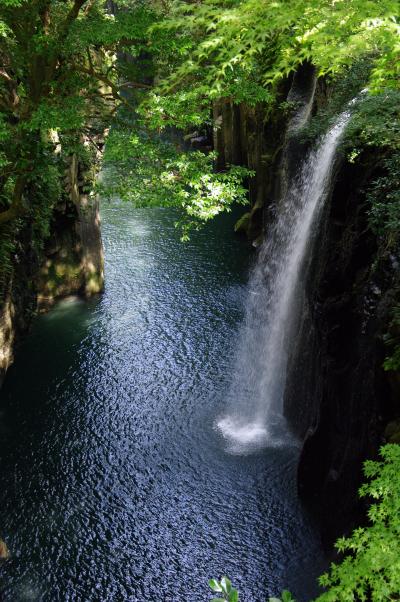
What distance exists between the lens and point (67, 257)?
821 inches

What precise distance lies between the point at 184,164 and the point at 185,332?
29.1 feet

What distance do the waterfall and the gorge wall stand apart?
906mm

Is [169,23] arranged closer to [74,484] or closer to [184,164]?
[184,164]

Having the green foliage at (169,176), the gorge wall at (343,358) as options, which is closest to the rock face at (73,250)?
the green foliage at (169,176)

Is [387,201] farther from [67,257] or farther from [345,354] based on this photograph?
[67,257]

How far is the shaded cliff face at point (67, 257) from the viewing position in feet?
56.5

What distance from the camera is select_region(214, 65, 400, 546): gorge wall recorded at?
9.16 m

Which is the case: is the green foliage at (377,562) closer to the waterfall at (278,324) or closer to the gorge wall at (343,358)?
the gorge wall at (343,358)

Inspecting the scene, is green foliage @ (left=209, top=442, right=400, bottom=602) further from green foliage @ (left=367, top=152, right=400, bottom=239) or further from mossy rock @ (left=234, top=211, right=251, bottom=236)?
mossy rock @ (left=234, top=211, right=251, bottom=236)

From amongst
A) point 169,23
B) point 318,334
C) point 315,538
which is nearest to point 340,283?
point 318,334

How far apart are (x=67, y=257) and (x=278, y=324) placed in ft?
30.8

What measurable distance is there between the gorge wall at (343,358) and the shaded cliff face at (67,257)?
9131 millimetres

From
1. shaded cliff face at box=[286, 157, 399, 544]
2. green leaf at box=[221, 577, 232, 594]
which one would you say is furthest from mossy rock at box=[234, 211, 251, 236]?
green leaf at box=[221, 577, 232, 594]

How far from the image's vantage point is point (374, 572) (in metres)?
5.32
